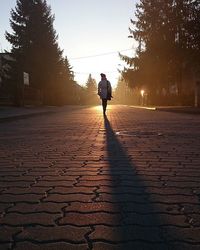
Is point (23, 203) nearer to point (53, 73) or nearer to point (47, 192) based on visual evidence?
point (47, 192)

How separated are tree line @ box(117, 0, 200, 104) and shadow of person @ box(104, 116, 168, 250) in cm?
3313

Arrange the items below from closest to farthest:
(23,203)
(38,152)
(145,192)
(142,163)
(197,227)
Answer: (197,227) → (23,203) → (145,192) → (142,163) → (38,152)

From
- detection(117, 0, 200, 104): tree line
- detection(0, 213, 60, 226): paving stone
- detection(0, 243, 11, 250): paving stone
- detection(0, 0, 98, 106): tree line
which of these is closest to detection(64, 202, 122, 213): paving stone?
detection(0, 213, 60, 226): paving stone

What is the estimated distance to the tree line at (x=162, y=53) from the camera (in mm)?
41572

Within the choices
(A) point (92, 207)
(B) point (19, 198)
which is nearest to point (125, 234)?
(A) point (92, 207)

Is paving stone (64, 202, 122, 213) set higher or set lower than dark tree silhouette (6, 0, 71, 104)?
lower

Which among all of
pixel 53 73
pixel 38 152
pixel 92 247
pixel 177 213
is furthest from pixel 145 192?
pixel 53 73

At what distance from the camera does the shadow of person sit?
2.97 m

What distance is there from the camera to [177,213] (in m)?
3.69

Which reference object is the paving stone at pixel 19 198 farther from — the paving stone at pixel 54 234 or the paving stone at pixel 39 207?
the paving stone at pixel 54 234

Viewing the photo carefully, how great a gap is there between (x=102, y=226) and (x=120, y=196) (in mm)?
1026

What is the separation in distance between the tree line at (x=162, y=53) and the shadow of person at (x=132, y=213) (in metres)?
33.1

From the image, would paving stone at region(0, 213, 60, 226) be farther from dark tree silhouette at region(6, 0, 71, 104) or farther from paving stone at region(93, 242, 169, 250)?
dark tree silhouette at region(6, 0, 71, 104)

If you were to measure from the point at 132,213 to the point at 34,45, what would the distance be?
4545 cm
